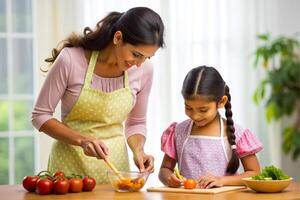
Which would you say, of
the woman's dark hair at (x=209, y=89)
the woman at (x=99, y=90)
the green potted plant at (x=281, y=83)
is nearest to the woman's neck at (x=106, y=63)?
the woman at (x=99, y=90)

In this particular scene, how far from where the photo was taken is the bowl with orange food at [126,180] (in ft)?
8.20

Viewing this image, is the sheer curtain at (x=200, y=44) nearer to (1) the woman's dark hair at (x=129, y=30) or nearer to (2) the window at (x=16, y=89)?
(2) the window at (x=16, y=89)

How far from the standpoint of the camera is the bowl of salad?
247 centimetres

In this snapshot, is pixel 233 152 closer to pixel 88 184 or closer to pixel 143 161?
pixel 143 161

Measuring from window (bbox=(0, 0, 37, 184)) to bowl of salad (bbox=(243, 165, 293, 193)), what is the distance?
94.6 inches

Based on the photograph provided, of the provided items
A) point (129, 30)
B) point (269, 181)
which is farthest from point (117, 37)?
point (269, 181)

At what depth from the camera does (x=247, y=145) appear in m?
2.80

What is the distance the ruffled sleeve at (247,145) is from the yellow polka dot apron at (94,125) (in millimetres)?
499

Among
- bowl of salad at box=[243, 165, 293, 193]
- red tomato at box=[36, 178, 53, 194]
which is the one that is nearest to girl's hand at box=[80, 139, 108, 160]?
red tomato at box=[36, 178, 53, 194]

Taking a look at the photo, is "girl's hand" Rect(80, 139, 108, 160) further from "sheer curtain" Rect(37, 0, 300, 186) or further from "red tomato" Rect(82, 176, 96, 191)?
"sheer curtain" Rect(37, 0, 300, 186)

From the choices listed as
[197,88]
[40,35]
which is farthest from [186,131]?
[40,35]

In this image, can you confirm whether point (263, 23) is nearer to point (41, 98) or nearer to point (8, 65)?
point (8, 65)

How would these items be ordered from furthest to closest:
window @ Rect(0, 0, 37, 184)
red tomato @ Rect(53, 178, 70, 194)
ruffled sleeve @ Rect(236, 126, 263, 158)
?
window @ Rect(0, 0, 37, 184) < ruffled sleeve @ Rect(236, 126, 263, 158) < red tomato @ Rect(53, 178, 70, 194)

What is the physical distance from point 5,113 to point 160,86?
1.13 metres
